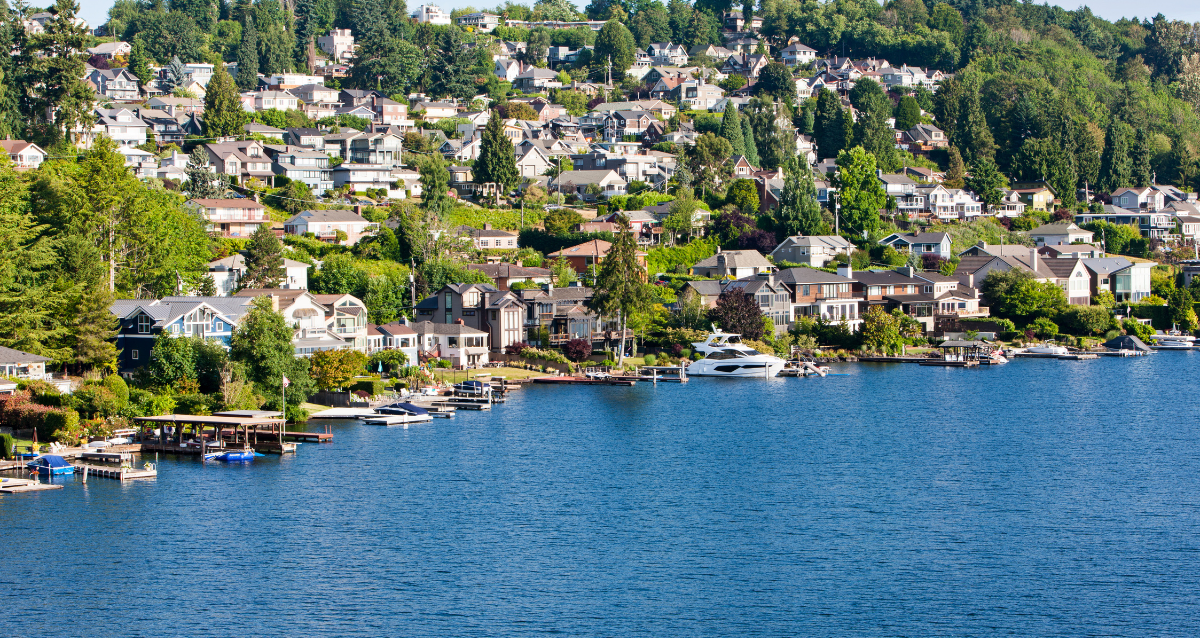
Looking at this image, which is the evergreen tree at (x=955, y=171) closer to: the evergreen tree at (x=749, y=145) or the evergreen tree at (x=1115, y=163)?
the evergreen tree at (x=1115, y=163)

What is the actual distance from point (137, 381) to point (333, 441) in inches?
423

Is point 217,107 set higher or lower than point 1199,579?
higher

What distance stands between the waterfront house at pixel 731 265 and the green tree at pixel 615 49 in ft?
219

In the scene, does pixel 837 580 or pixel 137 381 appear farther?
pixel 137 381

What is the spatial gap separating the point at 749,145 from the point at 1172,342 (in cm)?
4278

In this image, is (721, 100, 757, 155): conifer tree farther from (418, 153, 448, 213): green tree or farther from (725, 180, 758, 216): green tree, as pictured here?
(418, 153, 448, 213): green tree

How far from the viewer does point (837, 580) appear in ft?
114

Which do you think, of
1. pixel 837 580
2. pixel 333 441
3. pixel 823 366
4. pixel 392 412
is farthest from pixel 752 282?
pixel 837 580

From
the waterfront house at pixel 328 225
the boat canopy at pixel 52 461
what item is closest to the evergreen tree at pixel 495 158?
the waterfront house at pixel 328 225

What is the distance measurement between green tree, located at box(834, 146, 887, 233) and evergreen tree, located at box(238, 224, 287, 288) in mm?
49394

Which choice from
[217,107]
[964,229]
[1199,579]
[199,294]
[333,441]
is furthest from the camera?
[964,229]

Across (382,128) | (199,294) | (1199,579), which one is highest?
(382,128)

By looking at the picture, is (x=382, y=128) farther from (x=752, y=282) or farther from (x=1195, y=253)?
(x=1195, y=253)

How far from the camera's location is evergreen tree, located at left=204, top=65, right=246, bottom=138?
108m
